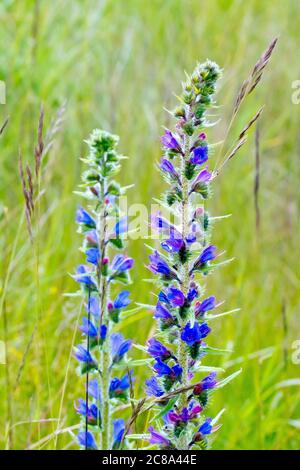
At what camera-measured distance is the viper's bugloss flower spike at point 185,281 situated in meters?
1.64

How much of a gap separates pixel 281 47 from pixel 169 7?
106 cm

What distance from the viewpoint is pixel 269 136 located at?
536cm

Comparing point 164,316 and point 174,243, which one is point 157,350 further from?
point 174,243

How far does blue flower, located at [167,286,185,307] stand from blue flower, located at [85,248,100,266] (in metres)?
0.39

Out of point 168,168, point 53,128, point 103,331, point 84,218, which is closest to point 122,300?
point 103,331

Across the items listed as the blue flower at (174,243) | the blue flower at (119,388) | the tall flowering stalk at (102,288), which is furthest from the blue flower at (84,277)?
the blue flower at (174,243)

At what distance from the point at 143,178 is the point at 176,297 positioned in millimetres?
2699

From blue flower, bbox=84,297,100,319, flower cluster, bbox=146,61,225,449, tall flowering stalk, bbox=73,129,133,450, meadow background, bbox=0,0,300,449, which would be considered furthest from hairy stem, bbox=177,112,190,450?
meadow background, bbox=0,0,300,449

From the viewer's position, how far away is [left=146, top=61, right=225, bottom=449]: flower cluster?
5.39 feet

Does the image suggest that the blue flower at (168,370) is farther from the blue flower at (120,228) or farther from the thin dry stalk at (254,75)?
the thin dry stalk at (254,75)

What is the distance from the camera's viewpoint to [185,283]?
1658 millimetres

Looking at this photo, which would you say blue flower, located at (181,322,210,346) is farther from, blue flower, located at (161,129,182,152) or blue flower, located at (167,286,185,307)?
blue flower, located at (161,129,182,152)

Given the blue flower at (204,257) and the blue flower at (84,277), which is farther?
the blue flower at (84,277)
